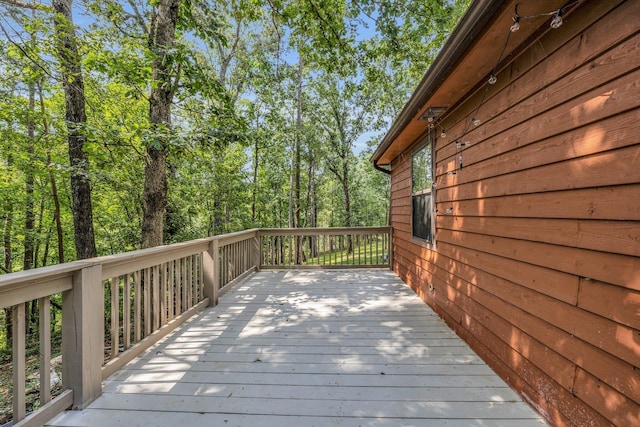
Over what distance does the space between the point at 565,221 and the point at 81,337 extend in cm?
282

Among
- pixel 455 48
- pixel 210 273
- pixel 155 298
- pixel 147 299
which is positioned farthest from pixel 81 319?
pixel 455 48

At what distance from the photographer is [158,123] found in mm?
4047

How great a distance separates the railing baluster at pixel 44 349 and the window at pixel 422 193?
346 centimetres

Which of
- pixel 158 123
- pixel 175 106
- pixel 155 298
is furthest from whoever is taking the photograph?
pixel 175 106

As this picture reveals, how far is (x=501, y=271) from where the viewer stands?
2.05 meters

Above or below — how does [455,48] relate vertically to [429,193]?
above

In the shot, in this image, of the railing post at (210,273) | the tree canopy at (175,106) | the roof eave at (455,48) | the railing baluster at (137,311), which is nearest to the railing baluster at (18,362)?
the railing baluster at (137,311)

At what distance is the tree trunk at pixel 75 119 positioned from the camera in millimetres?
4109

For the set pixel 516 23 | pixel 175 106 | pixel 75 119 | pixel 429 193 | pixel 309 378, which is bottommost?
pixel 309 378

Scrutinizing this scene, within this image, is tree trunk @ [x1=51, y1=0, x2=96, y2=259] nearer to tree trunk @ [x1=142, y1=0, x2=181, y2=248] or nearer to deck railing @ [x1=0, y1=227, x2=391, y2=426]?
tree trunk @ [x1=142, y1=0, x2=181, y2=248]

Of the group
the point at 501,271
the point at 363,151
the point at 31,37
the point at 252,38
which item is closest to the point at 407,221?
the point at 501,271

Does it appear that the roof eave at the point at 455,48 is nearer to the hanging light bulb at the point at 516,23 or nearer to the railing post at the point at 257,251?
the hanging light bulb at the point at 516,23

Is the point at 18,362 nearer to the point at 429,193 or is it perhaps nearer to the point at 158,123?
the point at 158,123

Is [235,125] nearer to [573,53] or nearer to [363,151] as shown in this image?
[573,53]
